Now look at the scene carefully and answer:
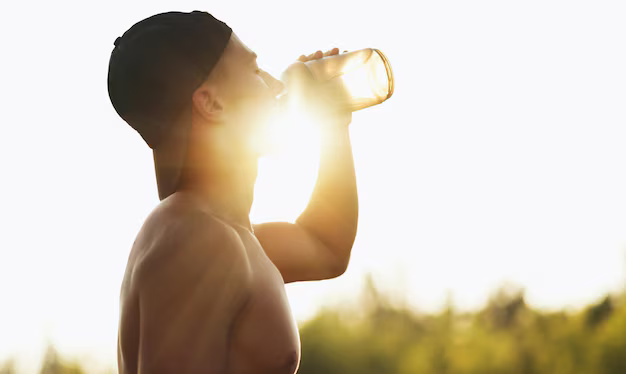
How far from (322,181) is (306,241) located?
0.18 meters

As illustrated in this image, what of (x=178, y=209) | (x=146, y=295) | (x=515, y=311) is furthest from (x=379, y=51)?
(x=515, y=311)

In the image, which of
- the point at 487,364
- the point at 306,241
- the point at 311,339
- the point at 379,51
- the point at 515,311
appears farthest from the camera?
the point at 515,311

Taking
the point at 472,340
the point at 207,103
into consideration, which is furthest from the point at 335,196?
the point at 472,340

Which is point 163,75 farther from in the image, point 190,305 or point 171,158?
point 190,305

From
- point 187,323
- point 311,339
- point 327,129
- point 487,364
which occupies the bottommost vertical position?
point 487,364

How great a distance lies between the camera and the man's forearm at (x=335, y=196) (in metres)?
2.34

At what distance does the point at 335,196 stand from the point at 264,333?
70 cm

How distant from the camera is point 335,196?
234 centimetres

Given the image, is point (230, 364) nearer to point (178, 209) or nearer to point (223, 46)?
point (178, 209)

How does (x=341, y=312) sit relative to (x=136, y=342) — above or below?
below

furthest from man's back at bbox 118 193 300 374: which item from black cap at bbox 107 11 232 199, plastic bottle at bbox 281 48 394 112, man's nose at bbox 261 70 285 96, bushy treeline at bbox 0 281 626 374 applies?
bushy treeline at bbox 0 281 626 374

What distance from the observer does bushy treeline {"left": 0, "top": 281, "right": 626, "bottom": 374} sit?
39.1 feet

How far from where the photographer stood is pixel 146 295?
1.68 meters

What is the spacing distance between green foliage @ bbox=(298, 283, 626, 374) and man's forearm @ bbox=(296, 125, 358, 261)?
9487mm
